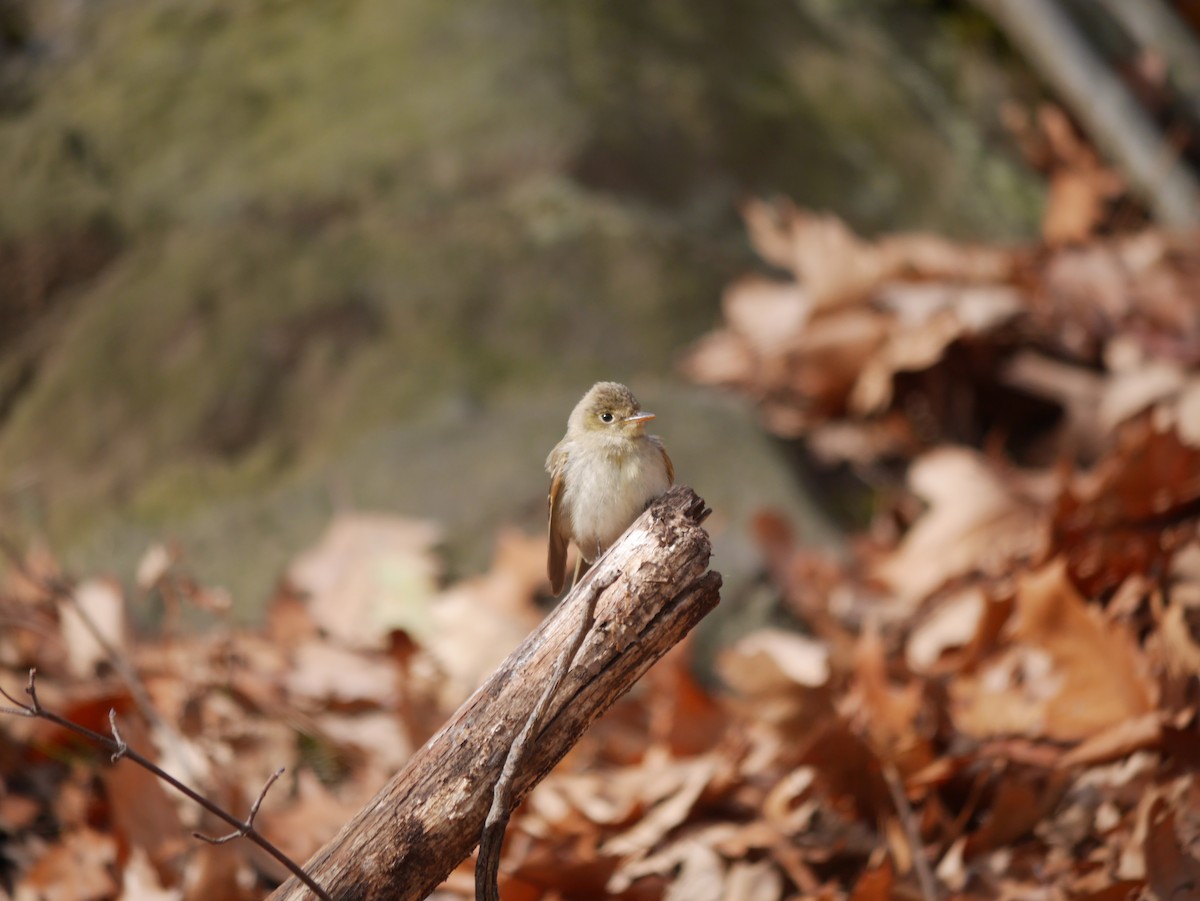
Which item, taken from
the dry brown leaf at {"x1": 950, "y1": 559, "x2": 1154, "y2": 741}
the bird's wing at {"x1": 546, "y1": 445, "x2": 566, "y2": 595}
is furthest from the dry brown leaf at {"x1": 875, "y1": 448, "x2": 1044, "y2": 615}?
the bird's wing at {"x1": 546, "y1": 445, "x2": 566, "y2": 595}

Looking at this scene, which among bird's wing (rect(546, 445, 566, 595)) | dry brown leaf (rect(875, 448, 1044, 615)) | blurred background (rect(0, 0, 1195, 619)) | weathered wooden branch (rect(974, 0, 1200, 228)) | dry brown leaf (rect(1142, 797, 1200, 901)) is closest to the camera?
dry brown leaf (rect(1142, 797, 1200, 901))

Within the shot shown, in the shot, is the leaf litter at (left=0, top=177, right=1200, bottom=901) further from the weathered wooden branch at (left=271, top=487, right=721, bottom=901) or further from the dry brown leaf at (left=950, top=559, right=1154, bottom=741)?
the weathered wooden branch at (left=271, top=487, right=721, bottom=901)

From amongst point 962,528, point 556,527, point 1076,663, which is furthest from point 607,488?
point 962,528

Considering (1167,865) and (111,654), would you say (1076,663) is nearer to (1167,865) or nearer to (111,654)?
(1167,865)

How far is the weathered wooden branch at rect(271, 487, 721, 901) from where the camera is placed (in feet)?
6.43

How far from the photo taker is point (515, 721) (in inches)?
78.0

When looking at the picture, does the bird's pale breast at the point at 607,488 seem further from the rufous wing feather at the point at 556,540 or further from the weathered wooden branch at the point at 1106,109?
the weathered wooden branch at the point at 1106,109

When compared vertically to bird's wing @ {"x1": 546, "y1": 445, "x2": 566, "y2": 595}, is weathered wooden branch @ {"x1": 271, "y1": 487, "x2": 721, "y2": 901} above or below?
below

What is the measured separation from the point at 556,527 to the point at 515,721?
2.46 ft

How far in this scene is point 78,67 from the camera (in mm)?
5801

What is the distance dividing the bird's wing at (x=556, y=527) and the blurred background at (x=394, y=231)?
151 centimetres

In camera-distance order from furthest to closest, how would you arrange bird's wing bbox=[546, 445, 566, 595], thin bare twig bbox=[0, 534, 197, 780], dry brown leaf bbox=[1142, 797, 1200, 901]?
thin bare twig bbox=[0, 534, 197, 780] → bird's wing bbox=[546, 445, 566, 595] → dry brown leaf bbox=[1142, 797, 1200, 901]

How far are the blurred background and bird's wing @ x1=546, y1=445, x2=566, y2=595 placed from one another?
4.95 feet

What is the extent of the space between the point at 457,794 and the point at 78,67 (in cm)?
514
